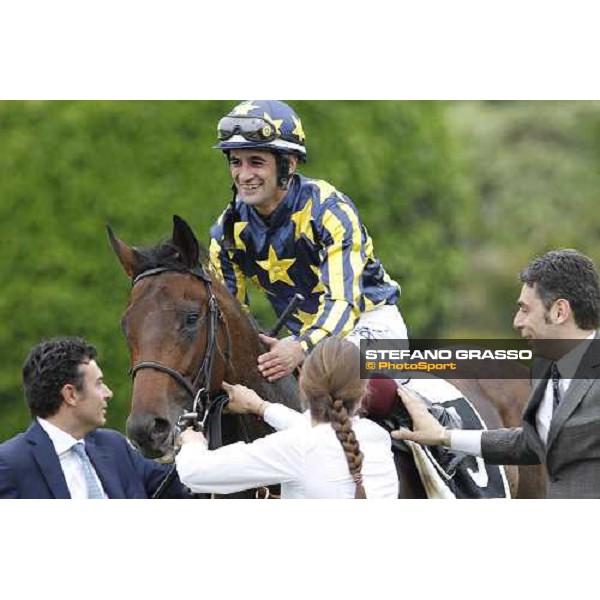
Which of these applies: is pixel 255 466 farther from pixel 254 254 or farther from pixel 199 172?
pixel 199 172

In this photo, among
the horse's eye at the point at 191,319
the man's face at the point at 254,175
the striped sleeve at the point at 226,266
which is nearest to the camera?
the horse's eye at the point at 191,319

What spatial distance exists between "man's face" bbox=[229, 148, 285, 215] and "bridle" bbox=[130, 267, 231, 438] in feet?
2.00

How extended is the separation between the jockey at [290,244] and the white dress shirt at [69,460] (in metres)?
0.84

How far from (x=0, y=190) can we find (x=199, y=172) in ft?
5.57

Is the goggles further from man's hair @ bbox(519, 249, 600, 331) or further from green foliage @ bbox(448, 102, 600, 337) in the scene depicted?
green foliage @ bbox(448, 102, 600, 337)

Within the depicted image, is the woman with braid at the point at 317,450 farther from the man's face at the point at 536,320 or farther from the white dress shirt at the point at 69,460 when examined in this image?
the white dress shirt at the point at 69,460

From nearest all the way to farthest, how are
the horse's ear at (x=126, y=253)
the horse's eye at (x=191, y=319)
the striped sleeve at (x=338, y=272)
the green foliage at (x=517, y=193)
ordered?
the horse's eye at (x=191, y=319) < the horse's ear at (x=126, y=253) < the striped sleeve at (x=338, y=272) < the green foliage at (x=517, y=193)

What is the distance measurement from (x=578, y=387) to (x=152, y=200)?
6768 millimetres

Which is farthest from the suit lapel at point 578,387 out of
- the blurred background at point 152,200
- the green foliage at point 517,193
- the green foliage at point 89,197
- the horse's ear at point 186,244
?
the green foliage at point 517,193

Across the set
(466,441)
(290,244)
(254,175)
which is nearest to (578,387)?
(466,441)

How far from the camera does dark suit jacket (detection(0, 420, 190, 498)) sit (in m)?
5.19

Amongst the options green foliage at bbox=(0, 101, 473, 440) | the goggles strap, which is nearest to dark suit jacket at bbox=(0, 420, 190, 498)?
the goggles strap

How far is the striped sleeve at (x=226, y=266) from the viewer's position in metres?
6.00

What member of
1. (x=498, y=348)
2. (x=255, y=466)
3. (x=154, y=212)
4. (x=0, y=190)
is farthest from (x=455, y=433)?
(x=0, y=190)
